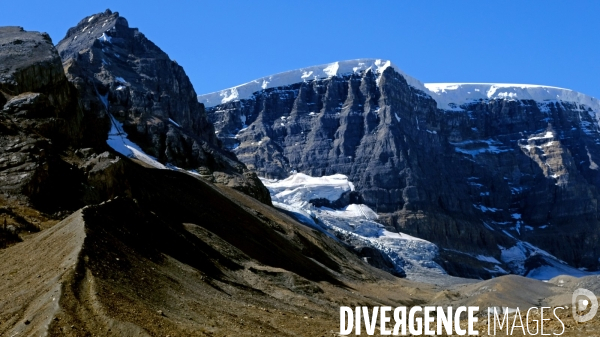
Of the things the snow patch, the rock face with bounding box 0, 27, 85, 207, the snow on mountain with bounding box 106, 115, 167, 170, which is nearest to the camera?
the rock face with bounding box 0, 27, 85, 207

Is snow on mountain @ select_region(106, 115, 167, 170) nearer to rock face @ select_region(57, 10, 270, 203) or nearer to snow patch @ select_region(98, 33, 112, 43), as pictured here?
rock face @ select_region(57, 10, 270, 203)

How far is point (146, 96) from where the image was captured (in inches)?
5684

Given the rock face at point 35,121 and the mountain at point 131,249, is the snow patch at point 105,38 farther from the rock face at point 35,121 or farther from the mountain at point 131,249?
the rock face at point 35,121

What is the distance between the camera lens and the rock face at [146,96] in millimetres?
117938

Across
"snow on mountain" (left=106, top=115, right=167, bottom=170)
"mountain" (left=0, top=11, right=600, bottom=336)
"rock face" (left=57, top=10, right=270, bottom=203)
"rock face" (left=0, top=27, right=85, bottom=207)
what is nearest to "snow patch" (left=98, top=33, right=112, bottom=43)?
"rock face" (left=57, top=10, right=270, bottom=203)

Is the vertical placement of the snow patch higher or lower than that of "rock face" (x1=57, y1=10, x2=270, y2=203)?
higher

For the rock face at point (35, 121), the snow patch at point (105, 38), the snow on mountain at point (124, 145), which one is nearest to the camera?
the rock face at point (35, 121)

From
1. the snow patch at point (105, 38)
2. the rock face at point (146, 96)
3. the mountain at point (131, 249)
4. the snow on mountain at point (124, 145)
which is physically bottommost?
the mountain at point (131, 249)

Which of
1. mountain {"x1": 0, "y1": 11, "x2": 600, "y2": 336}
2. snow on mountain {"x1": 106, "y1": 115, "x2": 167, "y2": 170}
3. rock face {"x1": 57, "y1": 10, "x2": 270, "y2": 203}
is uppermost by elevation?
rock face {"x1": 57, "y1": 10, "x2": 270, "y2": 203}

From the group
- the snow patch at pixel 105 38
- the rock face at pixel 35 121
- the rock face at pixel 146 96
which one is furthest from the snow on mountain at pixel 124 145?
the snow patch at pixel 105 38

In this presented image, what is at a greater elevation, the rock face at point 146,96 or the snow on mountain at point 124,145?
the rock face at point 146,96

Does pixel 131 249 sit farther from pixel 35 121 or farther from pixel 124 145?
pixel 124 145

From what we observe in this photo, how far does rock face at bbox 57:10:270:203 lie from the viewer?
118 meters

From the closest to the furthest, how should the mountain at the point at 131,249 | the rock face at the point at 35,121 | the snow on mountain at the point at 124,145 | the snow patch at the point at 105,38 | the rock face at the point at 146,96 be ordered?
the mountain at the point at 131,249 → the rock face at the point at 35,121 → the snow on mountain at the point at 124,145 → the rock face at the point at 146,96 → the snow patch at the point at 105,38
